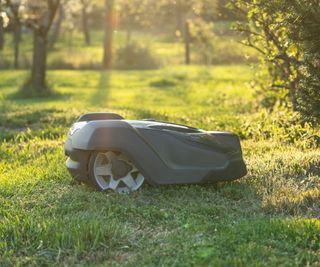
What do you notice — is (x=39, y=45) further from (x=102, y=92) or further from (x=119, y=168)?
(x=119, y=168)

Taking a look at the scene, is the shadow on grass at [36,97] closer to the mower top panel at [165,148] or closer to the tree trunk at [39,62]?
the tree trunk at [39,62]

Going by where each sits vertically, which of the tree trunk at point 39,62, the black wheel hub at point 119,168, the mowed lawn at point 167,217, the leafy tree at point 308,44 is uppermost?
the leafy tree at point 308,44

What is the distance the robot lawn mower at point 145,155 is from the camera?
5977 mm

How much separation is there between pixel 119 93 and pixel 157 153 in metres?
15.9

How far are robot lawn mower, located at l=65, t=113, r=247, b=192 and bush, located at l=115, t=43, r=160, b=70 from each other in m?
31.0

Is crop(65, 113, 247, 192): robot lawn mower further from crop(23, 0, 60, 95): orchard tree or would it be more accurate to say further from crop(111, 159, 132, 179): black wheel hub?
crop(23, 0, 60, 95): orchard tree

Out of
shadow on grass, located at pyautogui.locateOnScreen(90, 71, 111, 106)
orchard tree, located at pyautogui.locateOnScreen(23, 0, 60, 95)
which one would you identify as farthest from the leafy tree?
orchard tree, located at pyautogui.locateOnScreen(23, 0, 60, 95)

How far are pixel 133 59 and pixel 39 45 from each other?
57.0 feet

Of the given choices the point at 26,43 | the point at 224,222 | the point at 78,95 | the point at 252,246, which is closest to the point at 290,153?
the point at 224,222

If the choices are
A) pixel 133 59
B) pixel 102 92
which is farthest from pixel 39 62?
pixel 133 59

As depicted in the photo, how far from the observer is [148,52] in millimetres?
38188

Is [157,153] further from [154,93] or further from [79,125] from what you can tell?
[154,93]

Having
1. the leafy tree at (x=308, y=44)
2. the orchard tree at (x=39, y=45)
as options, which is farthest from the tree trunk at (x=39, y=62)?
the leafy tree at (x=308, y=44)

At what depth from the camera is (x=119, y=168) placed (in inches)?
239
